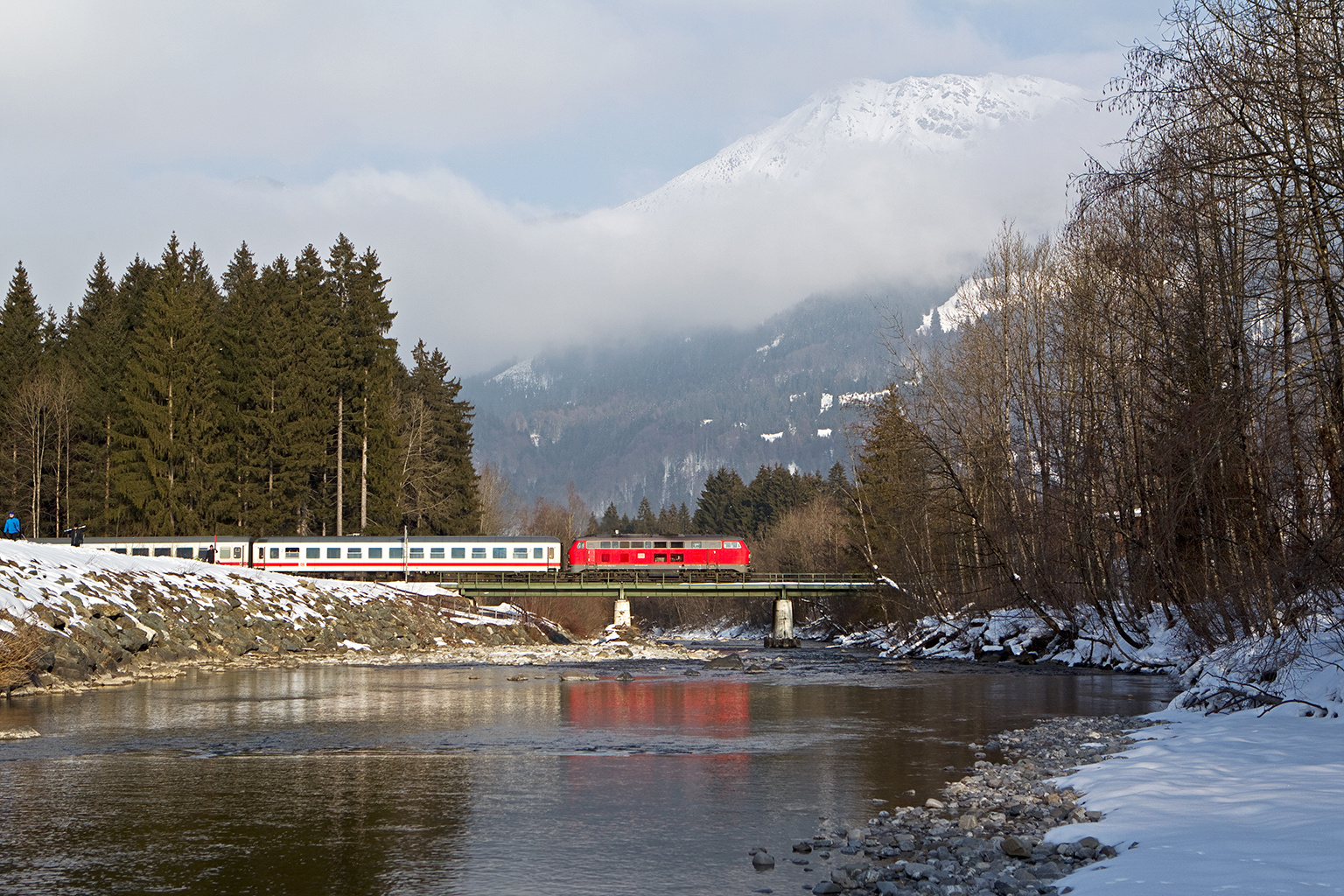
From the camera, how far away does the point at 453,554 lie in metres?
60.2

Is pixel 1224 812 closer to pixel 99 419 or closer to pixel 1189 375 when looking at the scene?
pixel 1189 375

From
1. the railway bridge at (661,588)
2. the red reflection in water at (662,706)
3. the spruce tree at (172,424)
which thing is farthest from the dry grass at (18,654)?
the spruce tree at (172,424)

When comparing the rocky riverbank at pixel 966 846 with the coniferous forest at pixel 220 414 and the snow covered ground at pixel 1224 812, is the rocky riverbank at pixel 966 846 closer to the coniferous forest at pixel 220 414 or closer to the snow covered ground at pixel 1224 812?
the snow covered ground at pixel 1224 812

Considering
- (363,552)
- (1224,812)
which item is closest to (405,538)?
(363,552)

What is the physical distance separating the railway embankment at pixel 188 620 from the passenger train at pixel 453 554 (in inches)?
331

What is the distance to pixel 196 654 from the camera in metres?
31.2

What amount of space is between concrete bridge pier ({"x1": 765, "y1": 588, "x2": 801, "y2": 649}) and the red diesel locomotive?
6.02 meters

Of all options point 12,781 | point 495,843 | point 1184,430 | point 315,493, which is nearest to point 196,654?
point 12,781

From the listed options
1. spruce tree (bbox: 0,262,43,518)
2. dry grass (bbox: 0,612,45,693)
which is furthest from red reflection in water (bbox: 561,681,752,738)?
spruce tree (bbox: 0,262,43,518)

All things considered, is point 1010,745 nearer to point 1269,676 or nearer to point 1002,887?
point 1269,676

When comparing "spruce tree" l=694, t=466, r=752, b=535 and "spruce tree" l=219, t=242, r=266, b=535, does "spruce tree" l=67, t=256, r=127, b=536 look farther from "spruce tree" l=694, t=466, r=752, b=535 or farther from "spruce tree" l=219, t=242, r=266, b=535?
"spruce tree" l=694, t=466, r=752, b=535

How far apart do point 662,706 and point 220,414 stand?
45086mm

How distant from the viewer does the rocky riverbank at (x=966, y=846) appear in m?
7.61

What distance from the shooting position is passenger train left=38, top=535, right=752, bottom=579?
5481 centimetres
